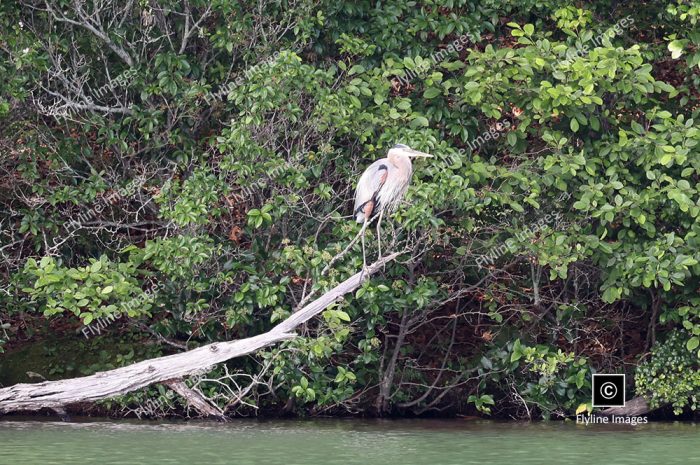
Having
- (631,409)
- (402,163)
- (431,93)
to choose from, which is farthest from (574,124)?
(631,409)

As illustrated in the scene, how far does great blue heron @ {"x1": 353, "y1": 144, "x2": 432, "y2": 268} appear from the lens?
432 inches

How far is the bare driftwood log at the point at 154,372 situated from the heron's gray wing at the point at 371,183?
0.57 metres

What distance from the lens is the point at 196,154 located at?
12.9 meters

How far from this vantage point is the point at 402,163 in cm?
1106

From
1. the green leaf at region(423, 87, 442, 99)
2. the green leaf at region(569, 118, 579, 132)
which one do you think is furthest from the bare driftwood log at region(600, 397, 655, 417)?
the green leaf at region(423, 87, 442, 99)

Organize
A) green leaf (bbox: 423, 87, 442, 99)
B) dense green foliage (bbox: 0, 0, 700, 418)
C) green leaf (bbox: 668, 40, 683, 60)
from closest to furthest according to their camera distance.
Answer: green leaf (bbox: 668, 40, 683, 60) → dense green foliage (bbox: 0, 0, 700, 418) → green leaf (bbox: 423, 87, 442, 99)

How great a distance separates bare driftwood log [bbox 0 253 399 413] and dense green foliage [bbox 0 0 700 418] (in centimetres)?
37

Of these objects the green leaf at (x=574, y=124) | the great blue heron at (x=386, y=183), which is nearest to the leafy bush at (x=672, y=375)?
the green leaf at (x=574, y=124)

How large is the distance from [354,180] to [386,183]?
1.38m

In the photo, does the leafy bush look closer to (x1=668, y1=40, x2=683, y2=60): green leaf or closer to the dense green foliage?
the dense green foliage

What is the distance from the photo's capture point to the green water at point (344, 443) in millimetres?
9391

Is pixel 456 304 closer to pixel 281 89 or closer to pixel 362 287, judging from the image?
pixel 362 287

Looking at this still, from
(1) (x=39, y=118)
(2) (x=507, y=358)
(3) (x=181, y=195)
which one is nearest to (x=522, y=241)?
(2) (x=507, y=358)

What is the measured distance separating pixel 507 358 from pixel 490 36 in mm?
3277
